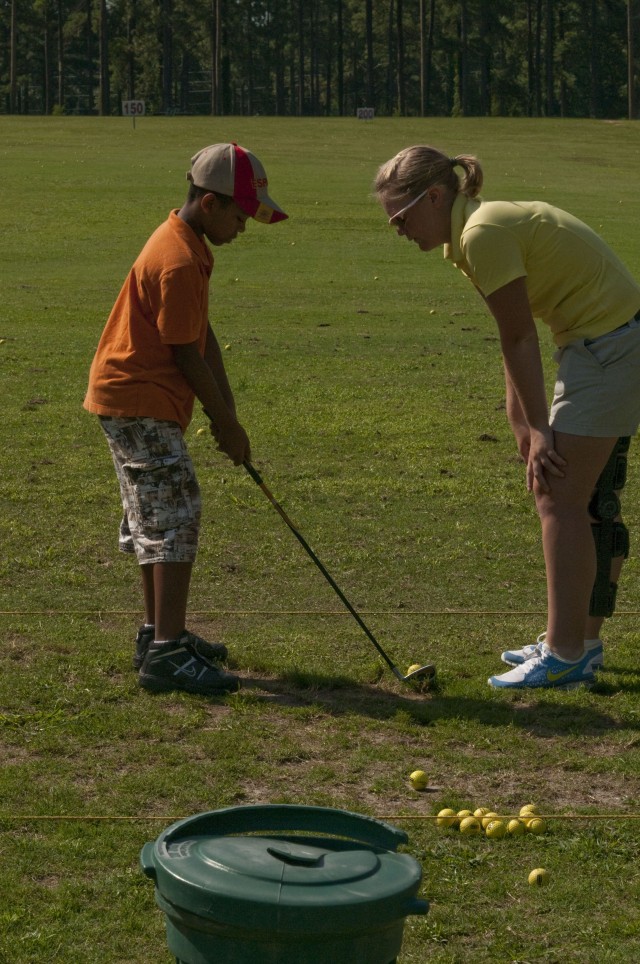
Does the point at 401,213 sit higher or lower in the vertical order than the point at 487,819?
higher

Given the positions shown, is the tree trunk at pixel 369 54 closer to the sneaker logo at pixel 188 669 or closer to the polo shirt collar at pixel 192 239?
the polo shirt collar at pixel 192 239

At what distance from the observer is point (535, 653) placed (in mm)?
5953

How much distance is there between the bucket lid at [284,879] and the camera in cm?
249

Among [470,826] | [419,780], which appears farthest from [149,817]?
[470,826]

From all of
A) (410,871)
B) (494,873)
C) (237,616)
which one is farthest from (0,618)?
(410,871)

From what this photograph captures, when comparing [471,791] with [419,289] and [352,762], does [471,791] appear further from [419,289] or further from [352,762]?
[419,289]

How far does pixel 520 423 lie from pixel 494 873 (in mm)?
2292

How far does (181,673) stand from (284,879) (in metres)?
3.22

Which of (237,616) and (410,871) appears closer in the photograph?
(410,871)

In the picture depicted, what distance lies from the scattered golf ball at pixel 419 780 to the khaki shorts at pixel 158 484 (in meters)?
1.45

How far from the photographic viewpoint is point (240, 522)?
8.57m

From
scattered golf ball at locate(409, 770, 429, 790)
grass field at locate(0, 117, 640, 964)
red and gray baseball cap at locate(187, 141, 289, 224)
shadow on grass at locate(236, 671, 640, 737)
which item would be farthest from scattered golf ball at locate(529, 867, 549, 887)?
red and gray baseball cap at locate(187, 141, 289, 224)

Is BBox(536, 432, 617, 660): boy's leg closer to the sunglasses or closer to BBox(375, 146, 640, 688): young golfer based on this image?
BBox(375, 146, 640, 688): young golfer

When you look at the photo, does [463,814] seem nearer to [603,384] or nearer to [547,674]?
[547,674]
